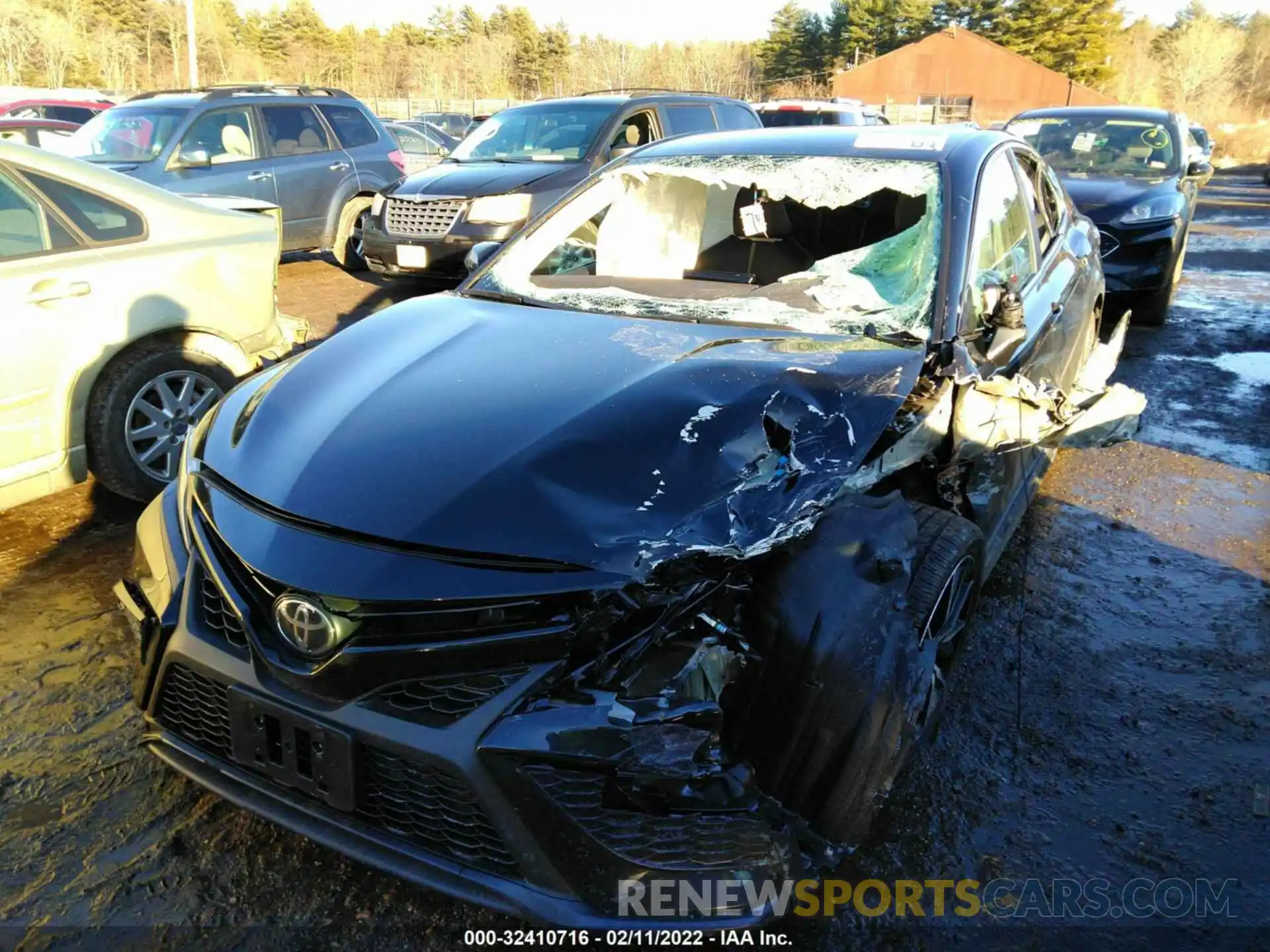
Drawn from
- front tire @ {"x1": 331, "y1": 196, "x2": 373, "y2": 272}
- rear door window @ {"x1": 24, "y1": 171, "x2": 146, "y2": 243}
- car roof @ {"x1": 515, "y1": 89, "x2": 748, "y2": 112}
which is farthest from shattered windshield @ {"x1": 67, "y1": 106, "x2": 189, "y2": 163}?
rear door window @ {"x1": 24, "y1": 171, "x2": 146, "y2": 243}

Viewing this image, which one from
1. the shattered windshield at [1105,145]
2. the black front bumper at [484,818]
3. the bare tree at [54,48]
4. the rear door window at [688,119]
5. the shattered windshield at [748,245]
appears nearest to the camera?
the black front bumper at [484,818]

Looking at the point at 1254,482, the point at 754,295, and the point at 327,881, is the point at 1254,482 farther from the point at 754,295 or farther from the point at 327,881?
the point at 327,881

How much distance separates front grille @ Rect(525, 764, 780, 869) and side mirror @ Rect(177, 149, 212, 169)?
846 cm

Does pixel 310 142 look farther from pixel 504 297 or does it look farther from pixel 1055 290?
pixel 1055 290

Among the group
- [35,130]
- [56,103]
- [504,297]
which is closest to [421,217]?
[504,297]

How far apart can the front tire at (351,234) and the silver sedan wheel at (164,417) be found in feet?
17.7

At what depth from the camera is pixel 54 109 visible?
1636cm

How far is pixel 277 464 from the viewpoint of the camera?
85.1 inches

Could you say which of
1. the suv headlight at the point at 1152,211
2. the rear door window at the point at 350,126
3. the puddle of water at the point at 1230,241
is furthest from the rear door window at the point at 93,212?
the puddle of water at the point at 1230,241

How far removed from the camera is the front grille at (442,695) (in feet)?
5.66

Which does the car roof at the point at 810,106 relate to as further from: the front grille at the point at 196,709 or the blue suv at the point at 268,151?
the front grille at the point at 196,709

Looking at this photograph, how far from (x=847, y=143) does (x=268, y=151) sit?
7362mm

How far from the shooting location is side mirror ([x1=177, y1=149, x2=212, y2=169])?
8312mm

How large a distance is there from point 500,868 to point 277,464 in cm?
108
